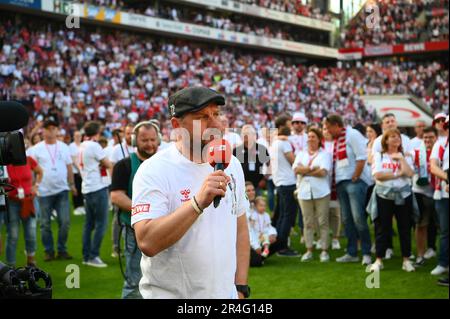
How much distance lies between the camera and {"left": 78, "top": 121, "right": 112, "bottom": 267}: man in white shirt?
8320 mm

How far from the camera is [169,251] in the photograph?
2699 mm

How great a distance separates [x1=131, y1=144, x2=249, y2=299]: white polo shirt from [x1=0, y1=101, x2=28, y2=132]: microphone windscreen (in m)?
0.58

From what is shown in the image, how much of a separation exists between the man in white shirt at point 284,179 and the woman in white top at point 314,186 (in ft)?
1.29

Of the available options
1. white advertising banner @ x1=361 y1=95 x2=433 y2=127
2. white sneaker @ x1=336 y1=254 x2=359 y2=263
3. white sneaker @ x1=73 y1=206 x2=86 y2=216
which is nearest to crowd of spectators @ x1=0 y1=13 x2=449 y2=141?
white advertising banner @ x1=361 y1=95 x2=433 y2=127

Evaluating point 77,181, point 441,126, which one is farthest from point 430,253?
point 77,181

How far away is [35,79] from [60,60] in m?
2.36

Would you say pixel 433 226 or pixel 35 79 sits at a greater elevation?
pixel 35 79

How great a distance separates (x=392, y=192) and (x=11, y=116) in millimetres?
5993

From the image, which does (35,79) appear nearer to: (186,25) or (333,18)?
(186,25)

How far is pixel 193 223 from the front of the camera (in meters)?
2.56

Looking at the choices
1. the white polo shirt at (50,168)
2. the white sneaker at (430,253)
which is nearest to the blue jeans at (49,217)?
the white polo shirt at (50,168)

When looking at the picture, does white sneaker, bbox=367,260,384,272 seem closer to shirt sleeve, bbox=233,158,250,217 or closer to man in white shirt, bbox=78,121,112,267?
man in white shirt, bbox=78,121,112,267

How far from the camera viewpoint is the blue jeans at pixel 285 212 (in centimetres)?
897
